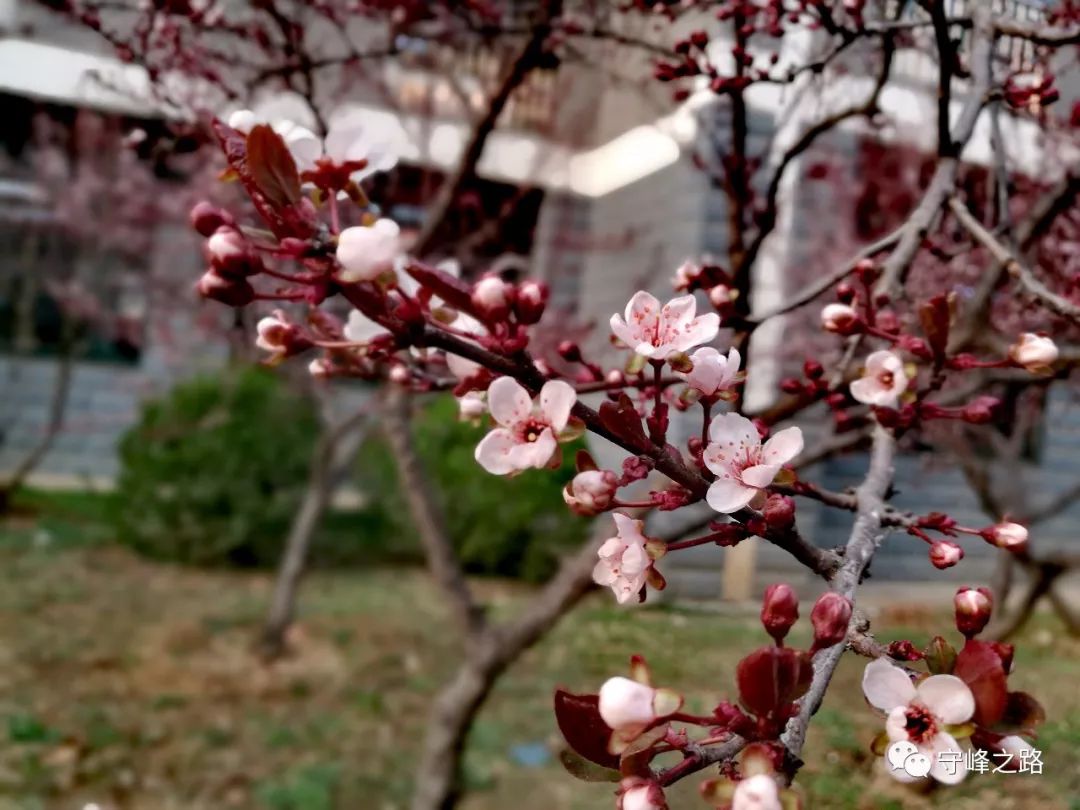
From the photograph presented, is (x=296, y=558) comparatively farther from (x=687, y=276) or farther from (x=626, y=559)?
(x=626, y=559)

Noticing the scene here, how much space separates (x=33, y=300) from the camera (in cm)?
497

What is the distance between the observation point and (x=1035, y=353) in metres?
0.49

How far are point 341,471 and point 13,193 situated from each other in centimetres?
286

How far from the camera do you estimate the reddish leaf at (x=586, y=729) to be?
37 cm

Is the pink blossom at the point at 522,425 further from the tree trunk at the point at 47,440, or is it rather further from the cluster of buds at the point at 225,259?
the tree trunk at the point at 47,440

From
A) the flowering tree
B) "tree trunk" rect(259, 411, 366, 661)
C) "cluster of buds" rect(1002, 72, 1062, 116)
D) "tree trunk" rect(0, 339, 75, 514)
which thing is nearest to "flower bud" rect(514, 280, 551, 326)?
the flowering tree

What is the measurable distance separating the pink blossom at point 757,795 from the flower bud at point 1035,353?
31 centimetres

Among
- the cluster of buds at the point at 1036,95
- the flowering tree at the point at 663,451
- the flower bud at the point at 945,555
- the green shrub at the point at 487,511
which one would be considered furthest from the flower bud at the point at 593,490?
the green shrub at the point at 487,511

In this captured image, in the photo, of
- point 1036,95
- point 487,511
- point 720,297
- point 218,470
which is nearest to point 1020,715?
point 720,297

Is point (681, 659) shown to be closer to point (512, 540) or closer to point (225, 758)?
point (225, 758)

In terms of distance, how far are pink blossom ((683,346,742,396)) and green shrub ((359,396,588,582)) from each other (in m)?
2.74

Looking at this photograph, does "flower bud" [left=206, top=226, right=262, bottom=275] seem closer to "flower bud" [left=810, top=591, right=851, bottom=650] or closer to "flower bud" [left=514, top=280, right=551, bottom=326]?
"flower bud" [left=514, top=280, right=551, bottom=326]

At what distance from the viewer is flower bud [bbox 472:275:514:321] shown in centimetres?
36

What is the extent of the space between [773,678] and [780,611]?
0.11ft
